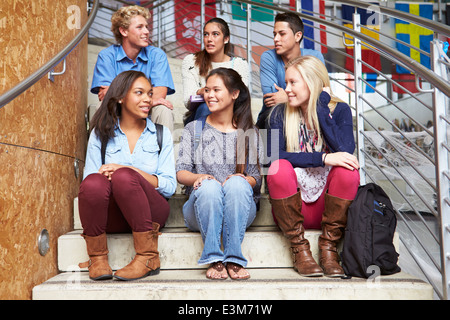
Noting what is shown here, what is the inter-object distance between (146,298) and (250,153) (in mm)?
770

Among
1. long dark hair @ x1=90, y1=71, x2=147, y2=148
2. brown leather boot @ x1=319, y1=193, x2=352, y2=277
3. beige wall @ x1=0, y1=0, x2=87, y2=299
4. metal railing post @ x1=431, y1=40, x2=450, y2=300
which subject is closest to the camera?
beige wall @ x1=0, y1=0, x2=87, y2=299

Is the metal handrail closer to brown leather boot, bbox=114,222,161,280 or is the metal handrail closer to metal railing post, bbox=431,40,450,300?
brown leather boot, bbox=114,222,161,280

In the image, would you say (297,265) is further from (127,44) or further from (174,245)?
(127,44)

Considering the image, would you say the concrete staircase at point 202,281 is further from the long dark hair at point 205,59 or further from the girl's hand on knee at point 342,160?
the long dark hair at point 205,59

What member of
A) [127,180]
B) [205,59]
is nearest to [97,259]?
[127,180]

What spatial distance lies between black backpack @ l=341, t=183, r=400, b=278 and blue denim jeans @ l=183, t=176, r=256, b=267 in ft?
1.27

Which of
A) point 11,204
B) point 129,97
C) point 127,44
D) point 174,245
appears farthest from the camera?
point 127,44

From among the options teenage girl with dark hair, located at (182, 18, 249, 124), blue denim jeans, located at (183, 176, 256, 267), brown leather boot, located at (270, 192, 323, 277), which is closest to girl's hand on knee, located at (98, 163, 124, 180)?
blue denim jeans, located at (183, 176, 256, 267)

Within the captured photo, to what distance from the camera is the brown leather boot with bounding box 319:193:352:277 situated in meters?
1.69

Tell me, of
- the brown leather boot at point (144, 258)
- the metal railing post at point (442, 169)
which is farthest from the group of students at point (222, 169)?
the metal railing post at point (442, 169)

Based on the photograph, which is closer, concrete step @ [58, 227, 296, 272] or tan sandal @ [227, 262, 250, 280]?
tan sandal @ [227, 262, 250, 280]

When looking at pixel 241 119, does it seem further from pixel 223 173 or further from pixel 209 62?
pixel 209 62

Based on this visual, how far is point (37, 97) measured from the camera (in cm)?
168
